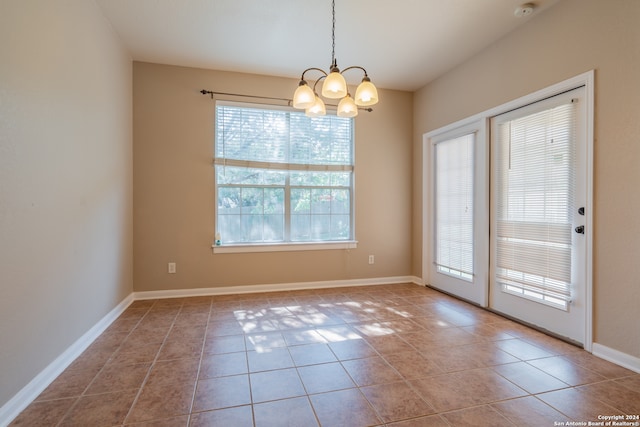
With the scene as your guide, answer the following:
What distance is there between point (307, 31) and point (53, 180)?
2.46 m

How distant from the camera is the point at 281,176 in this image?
13.5ft

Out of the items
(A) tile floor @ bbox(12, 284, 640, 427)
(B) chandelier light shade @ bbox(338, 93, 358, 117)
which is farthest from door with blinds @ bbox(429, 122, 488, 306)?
(B) chandelier light shade @ bbox(338, 93, 358, 117)

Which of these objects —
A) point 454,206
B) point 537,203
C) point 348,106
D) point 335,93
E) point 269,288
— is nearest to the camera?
point 335,93

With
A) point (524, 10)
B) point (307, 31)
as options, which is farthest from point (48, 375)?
point (524, 10)

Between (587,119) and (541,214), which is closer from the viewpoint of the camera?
(587,119)

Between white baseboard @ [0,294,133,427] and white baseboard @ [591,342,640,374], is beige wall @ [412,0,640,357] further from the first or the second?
white baseboard @ [0,294,133,427]

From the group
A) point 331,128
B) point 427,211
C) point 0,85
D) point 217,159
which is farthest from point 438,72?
point 0,85

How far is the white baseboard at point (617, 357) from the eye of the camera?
203cm

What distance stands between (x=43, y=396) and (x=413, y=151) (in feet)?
14.8

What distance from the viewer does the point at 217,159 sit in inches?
151

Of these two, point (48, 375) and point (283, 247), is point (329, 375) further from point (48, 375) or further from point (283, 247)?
point (283, 247)

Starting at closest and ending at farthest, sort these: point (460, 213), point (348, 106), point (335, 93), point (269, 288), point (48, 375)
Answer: point (48, 375) → point (335, 93) → point (348, 106) → point (460, 213) → point (269, 288)

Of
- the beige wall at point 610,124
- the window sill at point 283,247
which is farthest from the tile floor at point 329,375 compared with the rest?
the window sill at point 283,247

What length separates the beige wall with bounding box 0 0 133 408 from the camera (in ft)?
5.31
